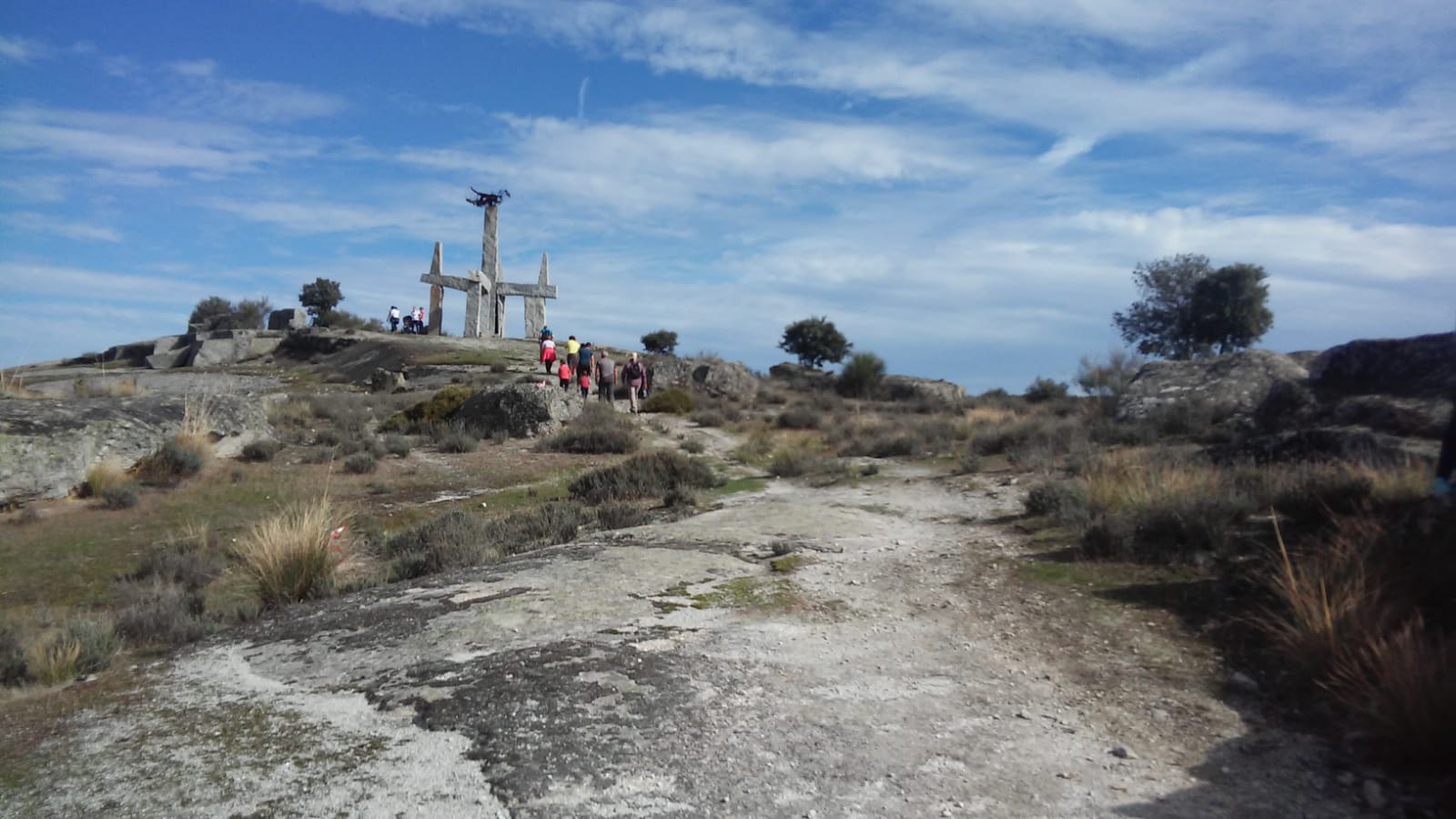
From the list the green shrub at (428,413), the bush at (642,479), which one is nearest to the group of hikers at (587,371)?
the green shrub at (428,413)

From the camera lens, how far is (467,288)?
130ft

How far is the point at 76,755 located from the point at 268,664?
1.36 metres

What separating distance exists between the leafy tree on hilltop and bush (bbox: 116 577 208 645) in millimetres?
31814

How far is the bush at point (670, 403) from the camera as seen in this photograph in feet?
86.3

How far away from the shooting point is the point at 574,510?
11.3 m

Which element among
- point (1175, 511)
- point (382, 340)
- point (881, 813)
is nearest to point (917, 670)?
point (881, 813)

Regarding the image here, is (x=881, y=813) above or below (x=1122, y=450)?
below

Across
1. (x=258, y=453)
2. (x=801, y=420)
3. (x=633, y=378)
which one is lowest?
(x=258, y=453)

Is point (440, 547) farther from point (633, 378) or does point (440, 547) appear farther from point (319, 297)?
point (319, 297)

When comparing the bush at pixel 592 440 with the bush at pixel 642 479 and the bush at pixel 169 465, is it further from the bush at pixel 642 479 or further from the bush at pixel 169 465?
the bush at pixel 169 465

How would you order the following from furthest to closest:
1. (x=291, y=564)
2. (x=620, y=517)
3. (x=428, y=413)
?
(x=428, y=413) < (x=620, y=517) < (x=291, y=564)

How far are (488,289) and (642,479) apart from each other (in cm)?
2908

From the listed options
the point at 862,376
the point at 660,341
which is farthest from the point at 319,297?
the point at 862,376

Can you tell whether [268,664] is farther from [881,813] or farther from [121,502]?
[121,502]
